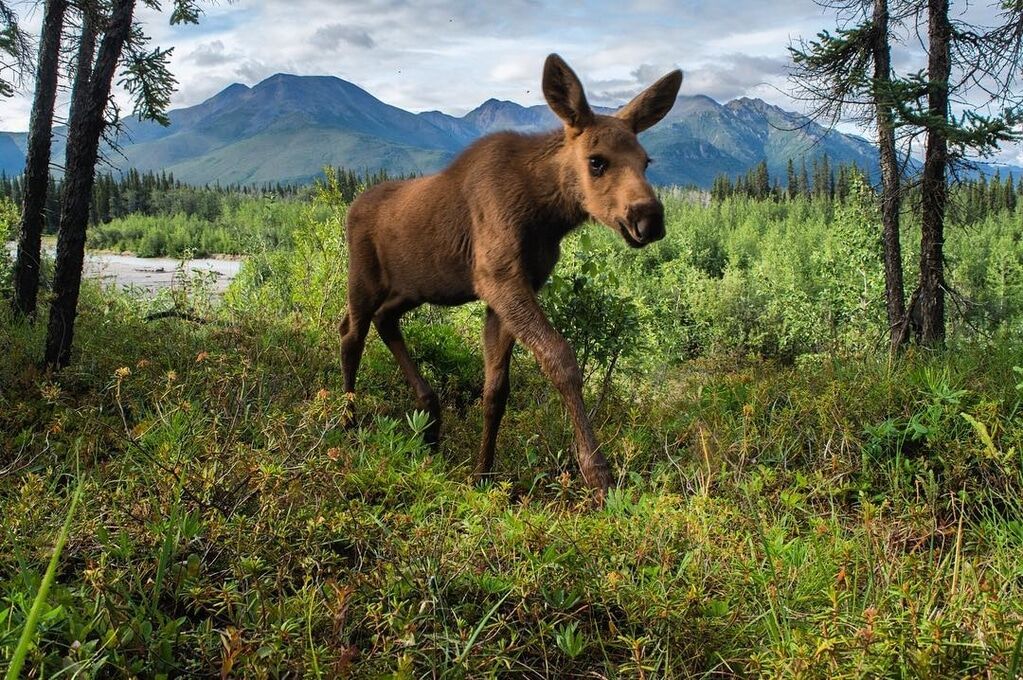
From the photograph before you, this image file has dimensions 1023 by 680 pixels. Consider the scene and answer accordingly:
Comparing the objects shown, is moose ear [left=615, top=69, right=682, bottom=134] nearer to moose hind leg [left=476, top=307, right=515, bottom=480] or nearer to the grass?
moose hind leg [left=476, top=307, right=515, bottom=480]

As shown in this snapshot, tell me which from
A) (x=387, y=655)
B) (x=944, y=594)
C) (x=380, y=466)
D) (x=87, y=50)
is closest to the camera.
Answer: (x=387, y=655)

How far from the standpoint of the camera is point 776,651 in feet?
7.42

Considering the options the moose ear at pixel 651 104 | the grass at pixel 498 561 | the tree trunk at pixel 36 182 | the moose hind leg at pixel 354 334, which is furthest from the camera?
the tree trunk at pixel 36 182

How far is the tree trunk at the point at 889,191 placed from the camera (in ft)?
29.9

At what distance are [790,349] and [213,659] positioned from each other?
19654mm

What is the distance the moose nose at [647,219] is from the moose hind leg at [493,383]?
1177 millimetres

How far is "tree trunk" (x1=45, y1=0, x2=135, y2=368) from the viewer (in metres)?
5.74

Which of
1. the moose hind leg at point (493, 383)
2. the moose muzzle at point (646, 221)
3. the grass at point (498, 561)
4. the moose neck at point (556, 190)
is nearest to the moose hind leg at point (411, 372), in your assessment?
the moose hind leg at point (493, 383)

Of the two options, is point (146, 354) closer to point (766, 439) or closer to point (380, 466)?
point (380, 466)

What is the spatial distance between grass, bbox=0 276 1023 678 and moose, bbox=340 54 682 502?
805 mm

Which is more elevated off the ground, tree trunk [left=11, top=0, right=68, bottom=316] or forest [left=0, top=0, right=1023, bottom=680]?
tree trunk [left=11, top=0, right=68, bottom=316]

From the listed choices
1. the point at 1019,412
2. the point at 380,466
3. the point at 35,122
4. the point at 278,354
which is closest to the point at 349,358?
the point at 278,354

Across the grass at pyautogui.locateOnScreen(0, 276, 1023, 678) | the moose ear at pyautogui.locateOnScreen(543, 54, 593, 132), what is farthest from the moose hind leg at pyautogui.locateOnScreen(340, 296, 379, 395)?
the moose ear at pyautogui.locateOnScreen(543, 54, 593, 132)

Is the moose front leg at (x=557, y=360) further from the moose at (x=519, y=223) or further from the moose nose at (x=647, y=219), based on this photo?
the moose nose at (x=647, y=219)
